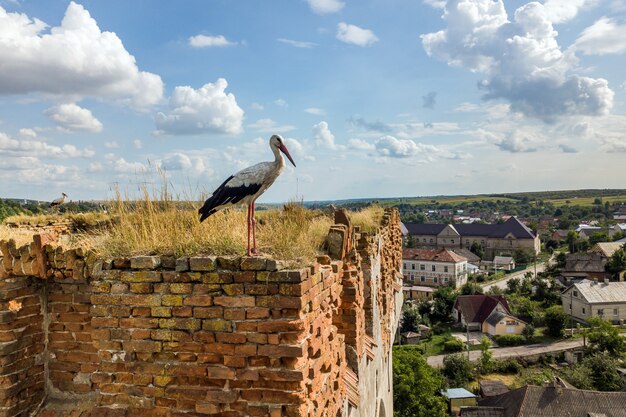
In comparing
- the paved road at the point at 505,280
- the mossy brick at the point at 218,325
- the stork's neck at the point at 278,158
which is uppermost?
the stork's neck at the point at 278,158

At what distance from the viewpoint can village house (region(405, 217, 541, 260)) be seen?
323ft

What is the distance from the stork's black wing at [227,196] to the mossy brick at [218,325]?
3.17 ft

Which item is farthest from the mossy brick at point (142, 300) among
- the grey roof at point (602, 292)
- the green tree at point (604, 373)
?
the grey roof at point (602, 292)

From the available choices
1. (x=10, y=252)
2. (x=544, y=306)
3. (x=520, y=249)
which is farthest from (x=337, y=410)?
(x=520, y=249)

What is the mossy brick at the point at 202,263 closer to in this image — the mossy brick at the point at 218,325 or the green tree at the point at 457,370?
the mossy brick at the point at 218,325

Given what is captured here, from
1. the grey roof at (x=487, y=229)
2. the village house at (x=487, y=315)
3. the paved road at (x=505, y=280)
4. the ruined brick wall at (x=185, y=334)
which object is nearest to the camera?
the ruined brick wall at (x=185, y=334)

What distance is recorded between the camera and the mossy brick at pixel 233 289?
3418 mm

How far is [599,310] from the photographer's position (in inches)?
2000

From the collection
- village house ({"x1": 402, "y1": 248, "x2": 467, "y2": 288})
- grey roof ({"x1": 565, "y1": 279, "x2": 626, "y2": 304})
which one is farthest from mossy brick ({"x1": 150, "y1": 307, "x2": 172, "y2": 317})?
village house ({"x1": 402, "y1": 248, "x2": 467, "y2": 288})

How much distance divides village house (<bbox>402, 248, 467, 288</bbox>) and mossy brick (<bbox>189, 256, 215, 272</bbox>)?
7303cm

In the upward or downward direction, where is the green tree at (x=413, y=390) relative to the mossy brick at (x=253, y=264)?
downward

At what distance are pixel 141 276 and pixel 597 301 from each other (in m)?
59.3

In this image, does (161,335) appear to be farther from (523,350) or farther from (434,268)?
(434,268)

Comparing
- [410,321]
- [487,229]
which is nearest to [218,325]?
[410,321]
